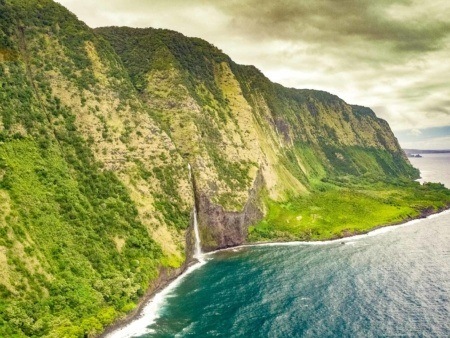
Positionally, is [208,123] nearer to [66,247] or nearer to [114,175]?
[114,175]

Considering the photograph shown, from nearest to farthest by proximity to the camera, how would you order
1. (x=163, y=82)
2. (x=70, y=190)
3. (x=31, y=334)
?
(x=31, y=334), (x=70, y=190), (x=163, y=82)

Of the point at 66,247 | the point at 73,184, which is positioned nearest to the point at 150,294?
A: the point at 66,247

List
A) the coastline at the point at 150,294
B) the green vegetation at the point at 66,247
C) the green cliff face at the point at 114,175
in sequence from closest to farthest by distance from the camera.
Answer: the green vegetation at the point at 66,247 → the coastline at the point at 150,294 → the green cliff face at the point at 114,175

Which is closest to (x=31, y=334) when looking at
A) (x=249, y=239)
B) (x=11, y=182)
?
(x=11, y=182)

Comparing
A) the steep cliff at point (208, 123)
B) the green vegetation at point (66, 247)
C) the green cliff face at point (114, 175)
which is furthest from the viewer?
the steep cliff at point (208, 123)

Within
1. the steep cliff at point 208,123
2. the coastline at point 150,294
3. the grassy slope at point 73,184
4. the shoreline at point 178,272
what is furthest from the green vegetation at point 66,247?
the steep cliff at point 208,123

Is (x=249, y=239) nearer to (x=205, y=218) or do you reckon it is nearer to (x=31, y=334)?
(x=205, y=218)

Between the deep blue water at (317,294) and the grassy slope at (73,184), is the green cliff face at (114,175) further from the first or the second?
the deep blue water at (317,294)
